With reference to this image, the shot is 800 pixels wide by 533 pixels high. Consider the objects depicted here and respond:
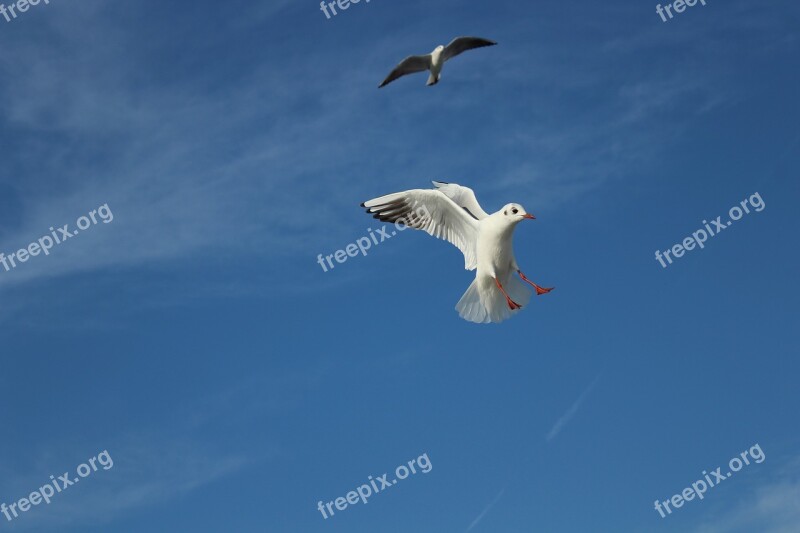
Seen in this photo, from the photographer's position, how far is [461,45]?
2331cm

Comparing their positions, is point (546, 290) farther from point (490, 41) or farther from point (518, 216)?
point (490, 41)

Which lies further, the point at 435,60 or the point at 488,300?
Answer: the point at 435,60

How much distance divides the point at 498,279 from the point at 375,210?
304cm

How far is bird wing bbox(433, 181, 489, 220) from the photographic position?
22125mm

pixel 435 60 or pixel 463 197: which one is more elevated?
pixel 435 60

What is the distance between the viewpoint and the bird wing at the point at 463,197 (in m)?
22.1

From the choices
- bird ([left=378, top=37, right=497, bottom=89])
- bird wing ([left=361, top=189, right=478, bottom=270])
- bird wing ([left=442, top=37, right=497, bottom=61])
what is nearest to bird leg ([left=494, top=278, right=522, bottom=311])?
bird wing ([left=361, top=189, right=478, bottom=270])

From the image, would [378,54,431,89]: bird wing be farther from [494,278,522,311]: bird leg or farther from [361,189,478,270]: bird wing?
[494,278,522,311]: bird leg

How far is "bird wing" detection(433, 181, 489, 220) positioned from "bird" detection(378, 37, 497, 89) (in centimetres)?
249

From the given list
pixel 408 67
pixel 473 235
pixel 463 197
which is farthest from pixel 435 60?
pixel 473 235

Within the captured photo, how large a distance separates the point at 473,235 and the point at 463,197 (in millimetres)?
1256

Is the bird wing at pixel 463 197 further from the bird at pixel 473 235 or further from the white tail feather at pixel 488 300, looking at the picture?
the white tail feather at pixel 488 300

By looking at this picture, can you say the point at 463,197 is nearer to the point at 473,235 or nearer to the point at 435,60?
the point at 473,235

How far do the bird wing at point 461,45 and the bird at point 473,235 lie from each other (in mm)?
3120
